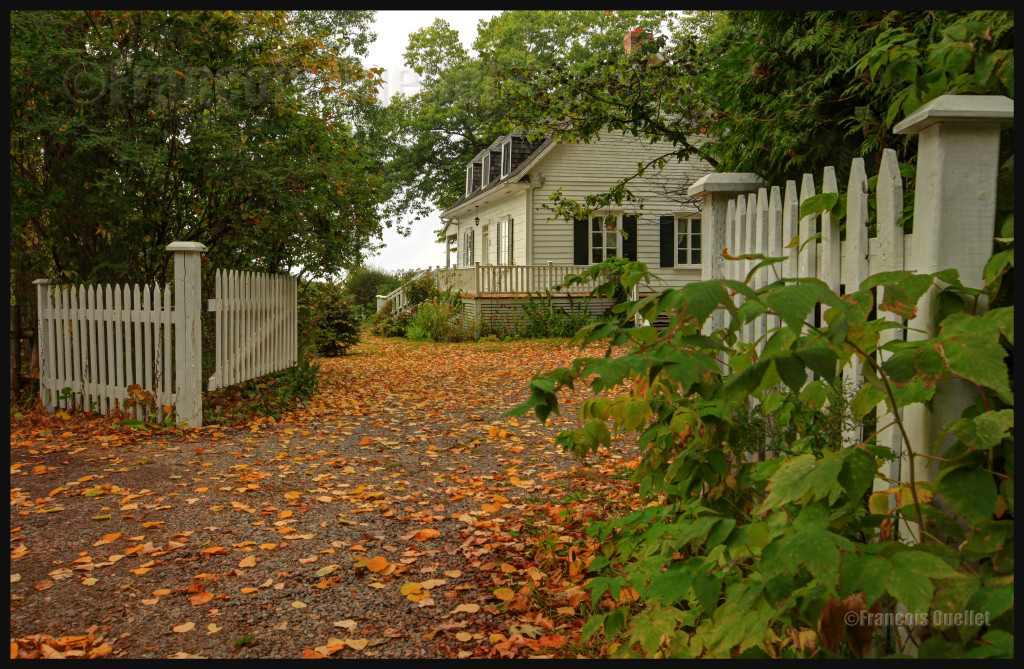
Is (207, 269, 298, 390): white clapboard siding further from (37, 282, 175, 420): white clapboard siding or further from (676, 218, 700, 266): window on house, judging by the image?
(676, 218, 700, 266): window on house

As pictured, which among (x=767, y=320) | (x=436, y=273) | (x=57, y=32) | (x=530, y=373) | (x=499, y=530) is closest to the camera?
(x=767, y=320)

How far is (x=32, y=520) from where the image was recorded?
15.3 ft

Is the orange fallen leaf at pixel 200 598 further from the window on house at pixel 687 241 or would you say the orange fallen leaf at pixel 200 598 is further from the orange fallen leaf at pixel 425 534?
the window on house at pixel 687 241

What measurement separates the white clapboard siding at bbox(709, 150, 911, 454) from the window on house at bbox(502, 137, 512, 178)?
73.2 feet

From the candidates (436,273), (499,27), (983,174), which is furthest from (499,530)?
(499,27)

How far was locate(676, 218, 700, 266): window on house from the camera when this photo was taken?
2289 centimetres

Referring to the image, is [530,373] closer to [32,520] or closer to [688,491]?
[32,520]

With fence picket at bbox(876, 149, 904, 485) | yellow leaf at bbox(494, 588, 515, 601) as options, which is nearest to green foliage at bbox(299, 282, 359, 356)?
yellow leaf at bbox(494, 588, 515, 601)

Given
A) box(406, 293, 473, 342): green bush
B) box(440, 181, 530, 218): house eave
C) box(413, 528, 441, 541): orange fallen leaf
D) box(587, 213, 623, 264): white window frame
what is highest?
box(440, 181, 530, 218): house eave

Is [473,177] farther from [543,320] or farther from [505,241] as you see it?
[543,320]

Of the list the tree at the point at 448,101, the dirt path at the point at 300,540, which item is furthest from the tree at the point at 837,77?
the tree at the point at 448,101

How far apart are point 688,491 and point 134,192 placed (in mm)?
7780

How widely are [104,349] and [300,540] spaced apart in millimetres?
4968

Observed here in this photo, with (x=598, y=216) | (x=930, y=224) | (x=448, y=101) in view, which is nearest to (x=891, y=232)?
(x=930, y=224)
